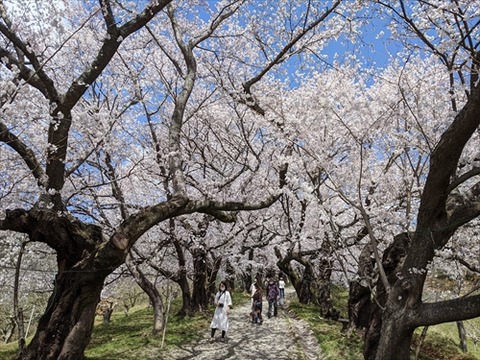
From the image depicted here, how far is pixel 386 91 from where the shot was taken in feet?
54.5

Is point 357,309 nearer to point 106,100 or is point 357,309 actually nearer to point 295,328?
point 295,328

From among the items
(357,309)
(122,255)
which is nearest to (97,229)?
(122,255)

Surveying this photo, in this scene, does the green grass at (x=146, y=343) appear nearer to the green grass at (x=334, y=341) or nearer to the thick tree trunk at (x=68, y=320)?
the thick tree trunk at (x=68, y=320)

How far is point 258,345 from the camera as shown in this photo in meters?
12.3

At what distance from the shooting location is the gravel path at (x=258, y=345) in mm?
10625

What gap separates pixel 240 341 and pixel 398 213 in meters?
6.63

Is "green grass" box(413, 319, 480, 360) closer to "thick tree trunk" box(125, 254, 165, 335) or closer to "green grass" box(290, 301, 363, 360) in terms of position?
"green grass" box(290, 301, 363, 360)

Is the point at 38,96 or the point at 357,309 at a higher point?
the point at 38,96

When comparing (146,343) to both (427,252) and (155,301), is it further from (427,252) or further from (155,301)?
(427,252)

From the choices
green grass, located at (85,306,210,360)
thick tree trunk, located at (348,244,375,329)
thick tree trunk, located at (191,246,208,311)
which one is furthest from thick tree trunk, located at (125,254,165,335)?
thick tree trunk, located at (348,244,375,329)

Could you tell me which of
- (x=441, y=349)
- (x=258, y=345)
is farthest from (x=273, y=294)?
(x=441, y=349)

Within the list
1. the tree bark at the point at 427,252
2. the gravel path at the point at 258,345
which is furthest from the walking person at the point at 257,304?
the tree bark at the point at 427,252

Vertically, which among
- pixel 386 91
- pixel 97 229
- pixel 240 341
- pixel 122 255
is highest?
pixel 386 91

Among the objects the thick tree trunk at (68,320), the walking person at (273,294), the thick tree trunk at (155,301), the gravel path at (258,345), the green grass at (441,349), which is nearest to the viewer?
the thick tree trunk at (68,320)
